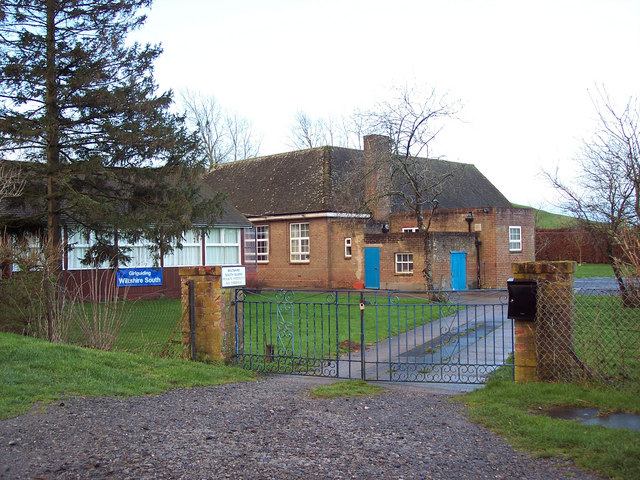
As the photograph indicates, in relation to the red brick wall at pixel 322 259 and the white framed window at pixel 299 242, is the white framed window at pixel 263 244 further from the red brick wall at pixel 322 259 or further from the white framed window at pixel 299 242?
the white framed window at pixel 299 242

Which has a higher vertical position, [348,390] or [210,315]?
[210,315]

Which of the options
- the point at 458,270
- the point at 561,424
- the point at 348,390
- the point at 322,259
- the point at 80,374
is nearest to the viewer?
the point at 561,424

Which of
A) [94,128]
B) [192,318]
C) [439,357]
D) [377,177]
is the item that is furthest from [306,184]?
[192,318]

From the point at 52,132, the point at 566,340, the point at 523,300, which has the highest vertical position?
the point at 52,132

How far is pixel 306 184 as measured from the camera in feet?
115

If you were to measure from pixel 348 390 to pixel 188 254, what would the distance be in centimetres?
2045

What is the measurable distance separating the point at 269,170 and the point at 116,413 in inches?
1277

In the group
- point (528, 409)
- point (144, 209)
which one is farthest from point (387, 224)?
point (528, 409)

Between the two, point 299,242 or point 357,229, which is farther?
point 299,242

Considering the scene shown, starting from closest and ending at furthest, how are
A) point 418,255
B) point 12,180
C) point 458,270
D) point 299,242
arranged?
point 12,180 → point 418,255 → point 458,270 → point 299,242

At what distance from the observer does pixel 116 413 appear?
6.80 m

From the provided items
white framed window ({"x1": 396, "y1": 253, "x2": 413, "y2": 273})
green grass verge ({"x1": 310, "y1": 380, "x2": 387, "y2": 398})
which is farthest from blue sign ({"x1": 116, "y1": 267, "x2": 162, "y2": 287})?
green grass verge ({"x1": 310, "y1": 380, "x2": 387, "y2": 398})

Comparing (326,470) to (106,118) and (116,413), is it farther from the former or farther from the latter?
(106,118)

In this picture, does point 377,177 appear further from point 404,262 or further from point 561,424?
point 561,424
